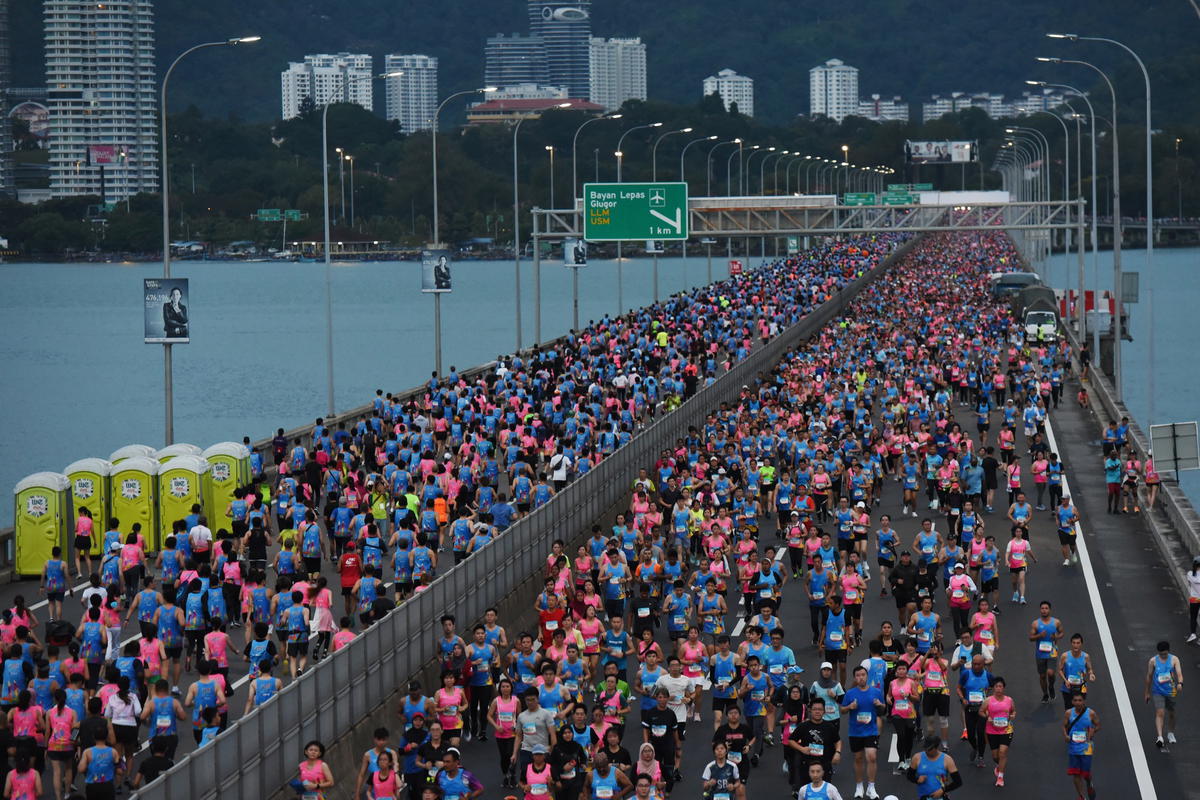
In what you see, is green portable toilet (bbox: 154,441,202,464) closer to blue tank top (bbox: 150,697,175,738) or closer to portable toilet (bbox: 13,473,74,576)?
portable toilet (bbox: 13,473,74,576)

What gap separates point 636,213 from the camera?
63.1 metres

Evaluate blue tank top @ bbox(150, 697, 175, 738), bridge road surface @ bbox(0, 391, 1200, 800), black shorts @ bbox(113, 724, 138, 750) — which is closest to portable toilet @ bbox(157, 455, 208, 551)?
bridge road surface @ bbox(0, 391, 1200, 800)

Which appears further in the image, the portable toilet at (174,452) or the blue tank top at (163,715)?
the portable toilet at (174,452)

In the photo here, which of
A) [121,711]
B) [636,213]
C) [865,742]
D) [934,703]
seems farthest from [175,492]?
[636,213]

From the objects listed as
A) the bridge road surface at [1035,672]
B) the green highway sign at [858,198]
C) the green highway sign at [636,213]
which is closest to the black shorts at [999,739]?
the bridge road surface at [1035,672]

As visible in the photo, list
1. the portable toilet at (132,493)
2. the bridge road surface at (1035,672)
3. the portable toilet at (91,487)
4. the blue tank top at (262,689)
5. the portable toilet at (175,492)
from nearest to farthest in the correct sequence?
the blue tank top at (262,689), the bridge road surface at (1035,672), the portable toilet at (91,487), the portable toilet at (132,493), the portable toilet at (175,492)

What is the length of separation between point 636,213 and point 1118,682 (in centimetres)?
4346

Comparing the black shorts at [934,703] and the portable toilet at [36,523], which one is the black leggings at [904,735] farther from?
the portable toilet at [36,523]

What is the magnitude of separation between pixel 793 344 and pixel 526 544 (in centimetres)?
3680

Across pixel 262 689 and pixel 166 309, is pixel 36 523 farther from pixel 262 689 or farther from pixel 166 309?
pixel 262 689

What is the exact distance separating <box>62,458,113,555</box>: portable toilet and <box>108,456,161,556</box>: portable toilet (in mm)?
118

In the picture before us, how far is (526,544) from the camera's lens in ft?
81.1

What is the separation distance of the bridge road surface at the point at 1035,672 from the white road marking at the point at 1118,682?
0.07 feet

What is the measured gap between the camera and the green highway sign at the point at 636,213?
62.7 metres
